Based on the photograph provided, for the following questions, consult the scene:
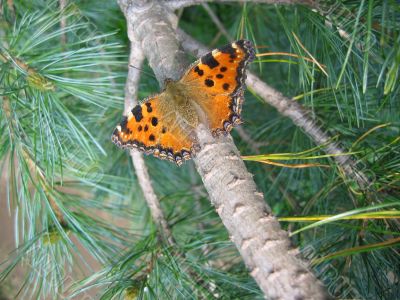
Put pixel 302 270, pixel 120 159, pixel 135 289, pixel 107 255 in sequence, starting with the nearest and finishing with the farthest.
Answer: pixel 302 270
pixel 135 289
pixel 107 255
pixel 120 159

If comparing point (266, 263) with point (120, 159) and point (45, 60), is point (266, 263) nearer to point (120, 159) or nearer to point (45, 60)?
point (45, 60)

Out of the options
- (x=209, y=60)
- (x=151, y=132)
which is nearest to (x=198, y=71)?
(x=209, y=60)

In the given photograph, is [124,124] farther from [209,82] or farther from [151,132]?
[209,82]

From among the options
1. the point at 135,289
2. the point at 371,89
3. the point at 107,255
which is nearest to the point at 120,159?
the point at 107,255

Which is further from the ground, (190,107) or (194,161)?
(190,107)

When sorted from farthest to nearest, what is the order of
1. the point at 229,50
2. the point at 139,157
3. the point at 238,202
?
the point at 139,157
the point at 229,50
the point at 238,202

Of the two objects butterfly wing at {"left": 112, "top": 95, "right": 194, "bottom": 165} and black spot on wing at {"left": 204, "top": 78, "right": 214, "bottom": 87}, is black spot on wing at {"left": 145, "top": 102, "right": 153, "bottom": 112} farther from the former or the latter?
black spot on wing at {"left": 204, "top": 78, "right": 214, "bottom": 87}

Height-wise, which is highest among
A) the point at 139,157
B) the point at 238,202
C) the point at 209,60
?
the point at 209,60

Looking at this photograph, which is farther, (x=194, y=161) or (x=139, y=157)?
(x=139, y=157)
